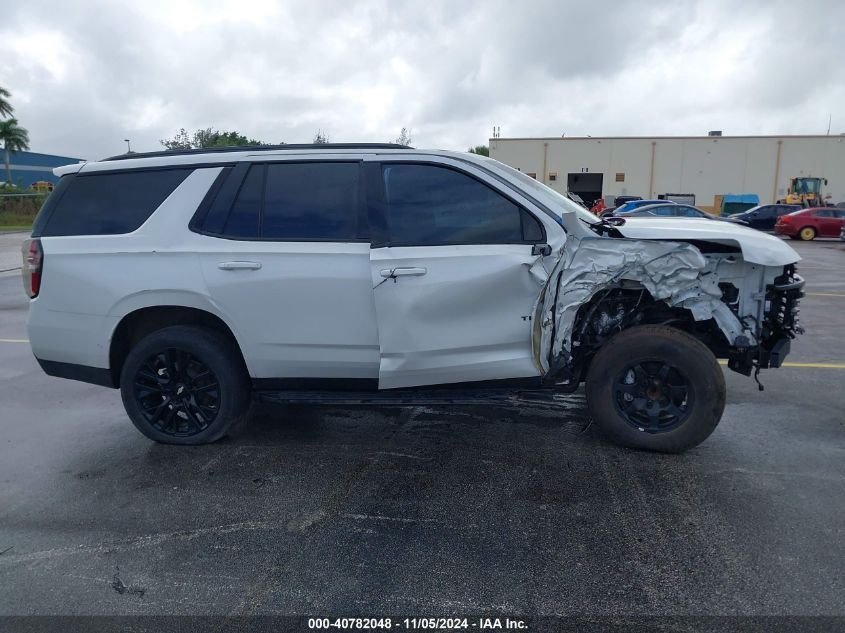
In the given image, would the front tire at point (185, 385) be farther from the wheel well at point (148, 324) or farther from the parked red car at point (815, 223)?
the parked red car at point (815, 223)

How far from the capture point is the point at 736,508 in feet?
11.8

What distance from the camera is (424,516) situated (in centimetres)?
359

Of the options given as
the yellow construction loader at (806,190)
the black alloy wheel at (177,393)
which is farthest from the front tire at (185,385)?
the yellow construction loader at (806,190)

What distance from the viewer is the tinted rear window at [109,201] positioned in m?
4.43

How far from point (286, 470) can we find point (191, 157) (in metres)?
2.30

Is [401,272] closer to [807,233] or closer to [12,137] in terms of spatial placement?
[807,233]

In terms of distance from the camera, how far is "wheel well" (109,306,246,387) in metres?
4.45

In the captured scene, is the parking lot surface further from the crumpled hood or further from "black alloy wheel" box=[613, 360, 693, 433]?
the crumpled hood

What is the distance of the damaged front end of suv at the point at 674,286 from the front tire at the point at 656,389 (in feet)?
0.63

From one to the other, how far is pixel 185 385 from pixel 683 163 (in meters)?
47.2

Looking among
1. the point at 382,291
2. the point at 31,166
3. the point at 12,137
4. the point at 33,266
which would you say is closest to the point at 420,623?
the point at 382,291

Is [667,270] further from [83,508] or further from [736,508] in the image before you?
[83,508]

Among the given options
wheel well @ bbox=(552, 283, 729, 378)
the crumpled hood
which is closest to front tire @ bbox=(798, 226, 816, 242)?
the crumpled hood

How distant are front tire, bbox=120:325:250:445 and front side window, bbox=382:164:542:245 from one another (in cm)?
148
